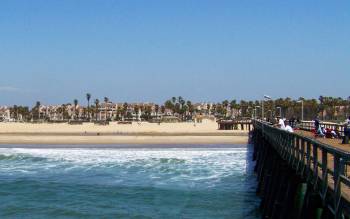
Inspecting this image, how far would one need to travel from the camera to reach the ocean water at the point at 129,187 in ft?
71.3

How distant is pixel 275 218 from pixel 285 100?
146475 millimetres

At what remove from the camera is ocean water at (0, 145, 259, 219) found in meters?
21.7

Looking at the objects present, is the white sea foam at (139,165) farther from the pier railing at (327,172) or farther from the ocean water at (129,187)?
the pier railing at (327,172)

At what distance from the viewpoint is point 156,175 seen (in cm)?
3331

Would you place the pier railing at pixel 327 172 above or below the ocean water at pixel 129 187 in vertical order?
above

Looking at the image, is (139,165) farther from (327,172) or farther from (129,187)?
(327,172)

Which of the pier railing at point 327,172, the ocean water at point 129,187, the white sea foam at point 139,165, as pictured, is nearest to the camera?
the pier railing at point 327,172

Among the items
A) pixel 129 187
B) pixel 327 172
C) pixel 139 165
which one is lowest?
pixel 129 187

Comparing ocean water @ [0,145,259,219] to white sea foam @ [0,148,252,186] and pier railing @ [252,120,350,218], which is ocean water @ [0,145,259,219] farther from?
pier railing @ [252,120,350,218]

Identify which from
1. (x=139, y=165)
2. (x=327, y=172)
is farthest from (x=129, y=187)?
(x=327, y=172)

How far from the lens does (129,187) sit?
28172mm

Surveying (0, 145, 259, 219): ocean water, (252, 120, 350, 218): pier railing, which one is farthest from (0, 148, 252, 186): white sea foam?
(252, 120, 350, 218): pier railing

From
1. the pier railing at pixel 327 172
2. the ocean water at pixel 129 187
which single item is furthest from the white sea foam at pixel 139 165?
the pier railing at pixel 327 172

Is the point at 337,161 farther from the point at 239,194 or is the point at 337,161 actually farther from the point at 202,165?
the point at 202,165
